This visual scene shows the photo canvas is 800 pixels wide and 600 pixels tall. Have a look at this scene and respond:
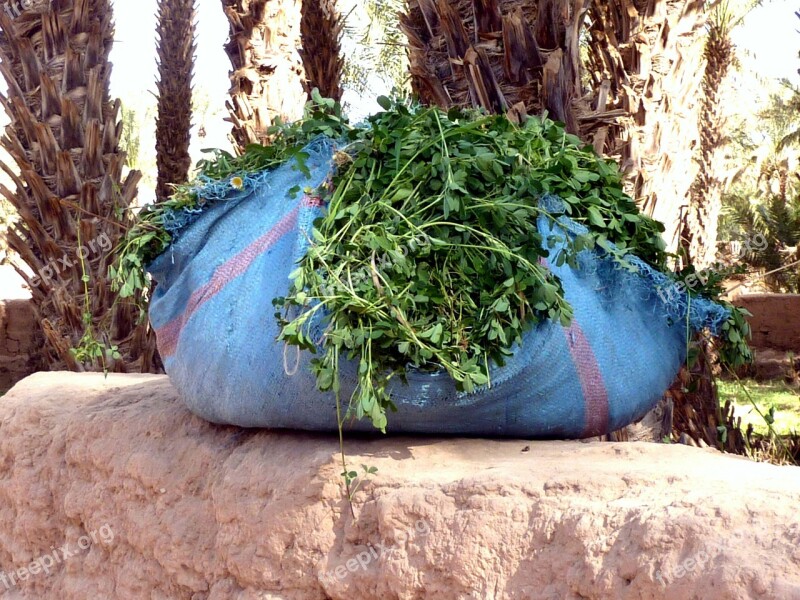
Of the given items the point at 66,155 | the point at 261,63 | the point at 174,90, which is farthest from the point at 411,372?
the point at 174,90

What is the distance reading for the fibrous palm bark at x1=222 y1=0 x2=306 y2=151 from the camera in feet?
16.8

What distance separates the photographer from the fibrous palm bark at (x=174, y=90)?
10.2m

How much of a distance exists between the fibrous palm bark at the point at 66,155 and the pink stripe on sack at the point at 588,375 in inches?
127

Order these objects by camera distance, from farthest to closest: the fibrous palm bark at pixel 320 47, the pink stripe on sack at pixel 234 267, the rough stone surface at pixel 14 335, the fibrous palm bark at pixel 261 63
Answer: the rough stone surface at pixel 14 335 < the fibrous palm bark at pixel 320 47 < the fibrous palm bark at pixel 261 63 < the pink stripe on sack at pixel 234 267

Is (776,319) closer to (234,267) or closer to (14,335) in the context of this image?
(14,335)

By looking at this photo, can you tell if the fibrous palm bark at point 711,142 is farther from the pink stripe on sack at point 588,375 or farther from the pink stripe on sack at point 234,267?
the pink stripe on sack at point 234,267

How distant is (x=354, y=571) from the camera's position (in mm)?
1915

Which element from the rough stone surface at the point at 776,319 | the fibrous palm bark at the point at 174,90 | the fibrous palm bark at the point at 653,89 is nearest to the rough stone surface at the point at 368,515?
the fibrous palm bark at the point at 653,89

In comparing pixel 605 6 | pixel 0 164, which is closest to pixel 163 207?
pixel 0 164

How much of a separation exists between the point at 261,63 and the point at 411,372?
371 cm

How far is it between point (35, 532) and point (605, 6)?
4.15 m

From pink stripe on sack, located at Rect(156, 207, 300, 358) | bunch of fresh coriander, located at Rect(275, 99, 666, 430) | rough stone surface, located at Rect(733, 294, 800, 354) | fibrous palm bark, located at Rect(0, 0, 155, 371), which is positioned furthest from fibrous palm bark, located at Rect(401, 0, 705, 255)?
rough stone surface, located at Rect(733, 294, 800, 354)

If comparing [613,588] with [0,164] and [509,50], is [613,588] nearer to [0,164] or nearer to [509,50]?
[509,50]

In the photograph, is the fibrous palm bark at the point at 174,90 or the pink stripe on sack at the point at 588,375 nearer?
the pink stripe on sack at the point at 588,375
